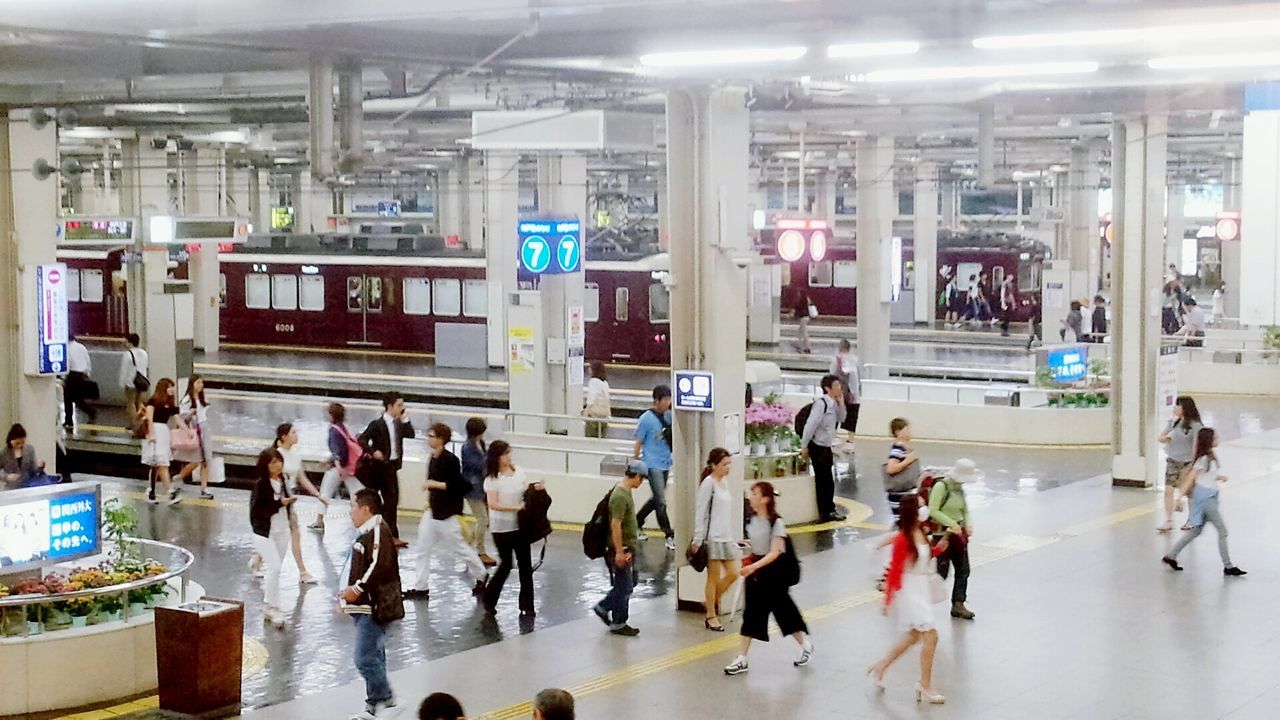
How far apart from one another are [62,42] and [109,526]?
3.58 m

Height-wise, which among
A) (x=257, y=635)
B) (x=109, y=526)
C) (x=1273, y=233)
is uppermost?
(x=1273, y=233)

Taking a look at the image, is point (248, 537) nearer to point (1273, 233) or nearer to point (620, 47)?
point (620, 47)

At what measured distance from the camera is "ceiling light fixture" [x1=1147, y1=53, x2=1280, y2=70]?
12.3 meters

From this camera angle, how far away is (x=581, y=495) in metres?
18.6

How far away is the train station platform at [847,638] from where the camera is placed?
11.4m

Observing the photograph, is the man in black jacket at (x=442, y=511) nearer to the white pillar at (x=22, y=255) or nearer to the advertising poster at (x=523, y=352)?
the white pillar at (x=22, y=255)

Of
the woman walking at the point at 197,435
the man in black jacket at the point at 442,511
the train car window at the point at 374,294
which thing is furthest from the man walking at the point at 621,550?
the train car window at the point at 374,294

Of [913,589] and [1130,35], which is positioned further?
[913,589]

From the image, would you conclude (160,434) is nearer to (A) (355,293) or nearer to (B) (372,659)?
(B) (372,659)

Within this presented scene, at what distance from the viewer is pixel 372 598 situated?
34.6 feet

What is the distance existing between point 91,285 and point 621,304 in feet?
45.7

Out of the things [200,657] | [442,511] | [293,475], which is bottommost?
[200,657]

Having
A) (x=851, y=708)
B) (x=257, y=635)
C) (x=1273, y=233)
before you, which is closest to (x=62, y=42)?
(x=257, y=635)

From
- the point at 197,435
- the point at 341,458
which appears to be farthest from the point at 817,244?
the point at 341,458
